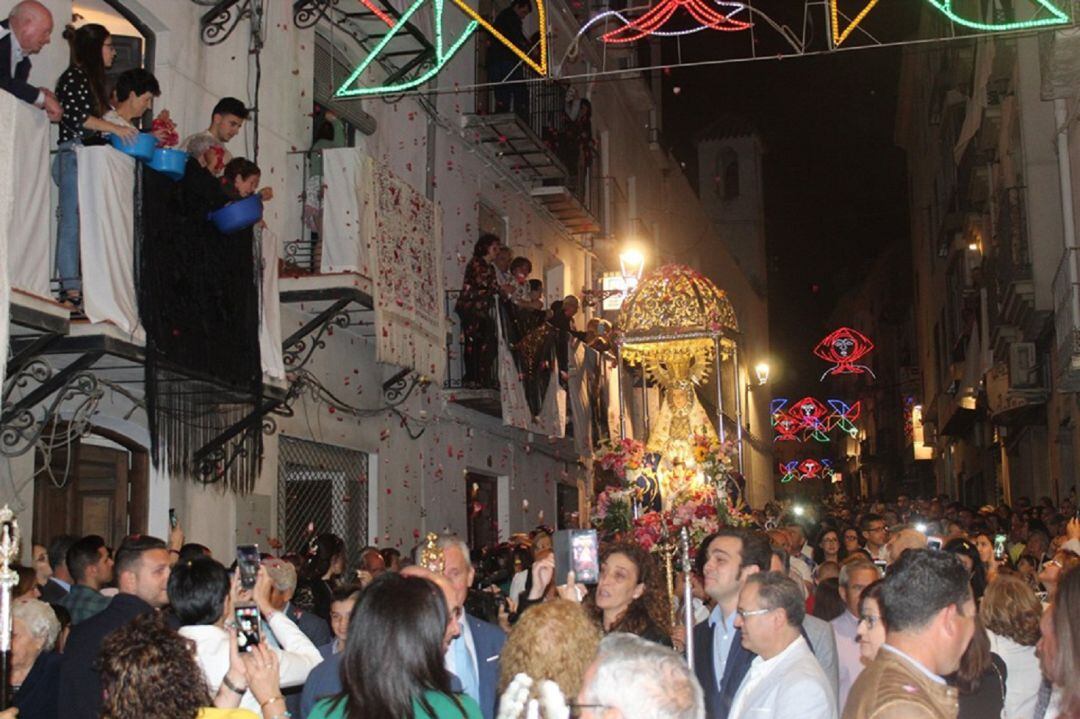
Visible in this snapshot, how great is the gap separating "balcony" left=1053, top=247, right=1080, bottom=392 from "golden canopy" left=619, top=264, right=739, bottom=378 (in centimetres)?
392

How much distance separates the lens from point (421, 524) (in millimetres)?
16438

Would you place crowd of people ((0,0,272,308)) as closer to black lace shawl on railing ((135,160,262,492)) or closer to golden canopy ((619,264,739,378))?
black lace shawl on railing ((135,160,262,492))

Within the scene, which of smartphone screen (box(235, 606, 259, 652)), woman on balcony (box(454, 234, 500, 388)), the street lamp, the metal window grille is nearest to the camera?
smartphone screen (box(235, 606, 259, 652))

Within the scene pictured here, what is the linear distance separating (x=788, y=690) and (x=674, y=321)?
492 inches

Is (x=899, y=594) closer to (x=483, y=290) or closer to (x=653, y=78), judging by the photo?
(x=483, y=290)

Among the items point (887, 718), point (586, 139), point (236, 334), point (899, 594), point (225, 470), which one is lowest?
point (887, 718)

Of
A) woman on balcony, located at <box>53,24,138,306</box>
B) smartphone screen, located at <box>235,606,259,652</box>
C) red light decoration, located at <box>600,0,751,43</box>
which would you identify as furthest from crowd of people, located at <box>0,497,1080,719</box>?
red light decoration, located at <box>600,0,751,43</box>

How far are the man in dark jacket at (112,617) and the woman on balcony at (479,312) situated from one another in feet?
33.3

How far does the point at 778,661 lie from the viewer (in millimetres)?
5582

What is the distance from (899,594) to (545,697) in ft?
3.95

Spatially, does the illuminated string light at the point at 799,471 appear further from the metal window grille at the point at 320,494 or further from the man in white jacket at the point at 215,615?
the man in white jacket at the point at 215,615

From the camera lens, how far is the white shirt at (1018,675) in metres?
6.91

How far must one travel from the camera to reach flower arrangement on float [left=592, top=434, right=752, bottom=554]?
39.8ft

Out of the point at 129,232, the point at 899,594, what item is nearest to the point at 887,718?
the point at 899,594
